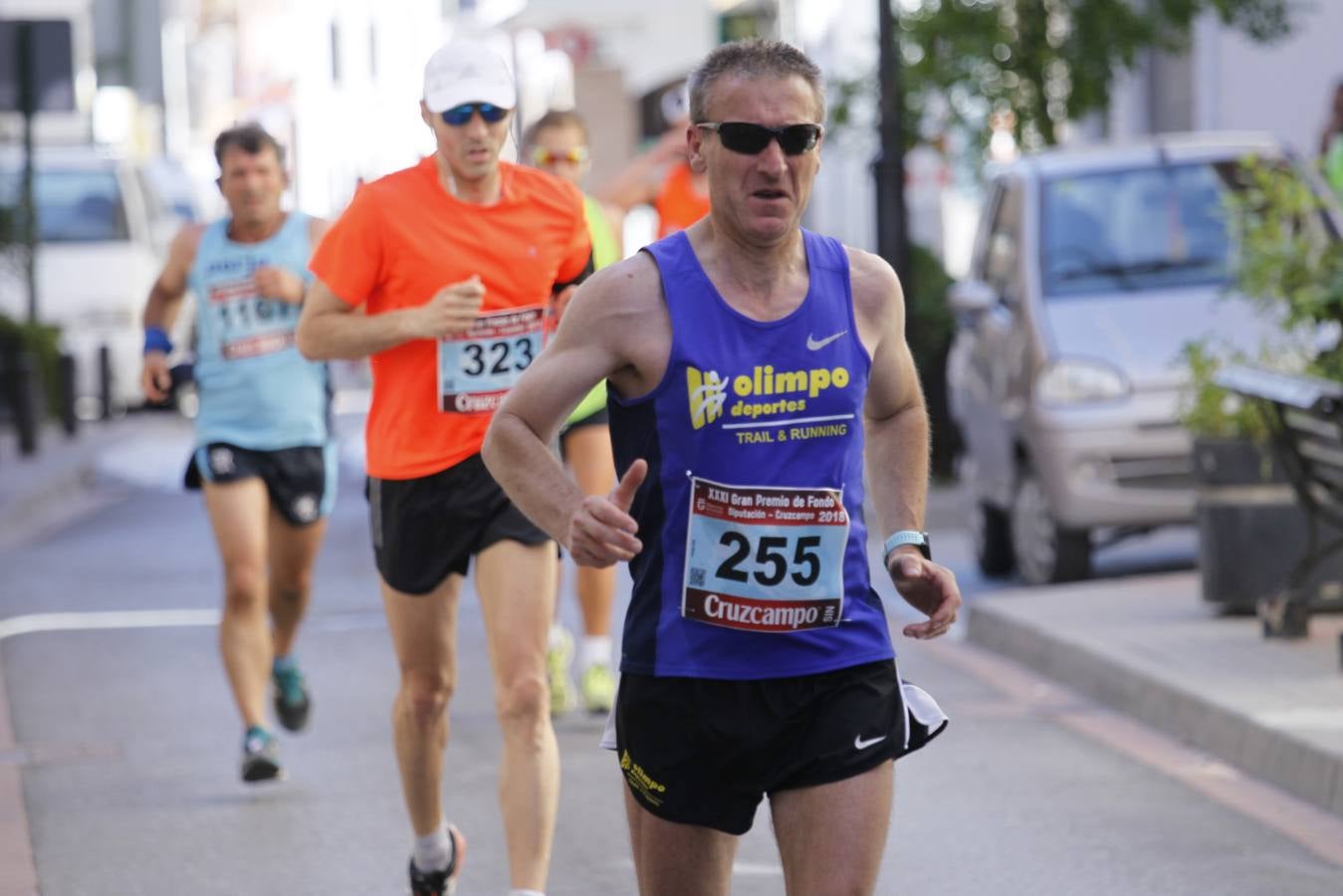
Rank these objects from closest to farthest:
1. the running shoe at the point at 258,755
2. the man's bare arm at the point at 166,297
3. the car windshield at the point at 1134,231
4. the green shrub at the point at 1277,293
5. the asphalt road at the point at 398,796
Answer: the asphalt road at the point at 398,796 → the running shoe at the point at 258,755 → the man's bare arm at the point at 166,297 → the green shrub at the point at 1277,293 → the car windshield at the point at 1134,231

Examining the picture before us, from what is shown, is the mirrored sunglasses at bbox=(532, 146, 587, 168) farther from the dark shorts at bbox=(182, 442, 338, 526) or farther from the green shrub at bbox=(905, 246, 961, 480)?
the green shrub at bbox=(905, 246, 961, 480)

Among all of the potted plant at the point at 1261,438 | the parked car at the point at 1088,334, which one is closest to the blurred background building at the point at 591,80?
the potted plant at the point at 1261,438

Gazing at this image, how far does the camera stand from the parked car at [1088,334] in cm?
1184

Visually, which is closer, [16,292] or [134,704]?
[134,704]

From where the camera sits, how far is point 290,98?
90312mm

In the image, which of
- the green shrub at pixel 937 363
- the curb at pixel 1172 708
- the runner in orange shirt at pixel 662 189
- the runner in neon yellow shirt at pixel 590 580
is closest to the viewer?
the curb at pixel 1172 708

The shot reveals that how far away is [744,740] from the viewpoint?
4.09 m

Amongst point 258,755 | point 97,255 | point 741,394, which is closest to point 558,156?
point 258,755

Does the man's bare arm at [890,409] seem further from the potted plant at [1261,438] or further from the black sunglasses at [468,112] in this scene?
the potted plant at [1261,438]

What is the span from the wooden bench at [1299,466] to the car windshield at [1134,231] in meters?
2.81

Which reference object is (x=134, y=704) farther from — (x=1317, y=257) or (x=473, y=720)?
(x=1317, y=257)

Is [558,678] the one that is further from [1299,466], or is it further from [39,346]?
[39,346]

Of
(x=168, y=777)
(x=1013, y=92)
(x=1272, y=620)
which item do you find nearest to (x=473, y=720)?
(x=168, y=777)

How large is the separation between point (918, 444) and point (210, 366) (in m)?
4.17
